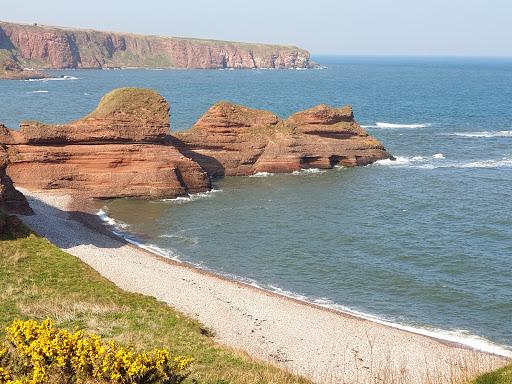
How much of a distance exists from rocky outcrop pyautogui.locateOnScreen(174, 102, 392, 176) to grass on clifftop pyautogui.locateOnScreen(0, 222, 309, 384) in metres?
34.1

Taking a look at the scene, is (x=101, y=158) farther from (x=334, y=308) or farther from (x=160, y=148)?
(x=334, y=308)

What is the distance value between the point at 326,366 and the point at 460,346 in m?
7.99

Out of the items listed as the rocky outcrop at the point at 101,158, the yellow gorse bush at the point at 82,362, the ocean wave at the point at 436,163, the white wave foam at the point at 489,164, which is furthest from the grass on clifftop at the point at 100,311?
the white wave foam at the point at 489,164

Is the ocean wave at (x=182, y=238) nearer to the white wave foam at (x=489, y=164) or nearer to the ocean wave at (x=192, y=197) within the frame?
the ocean wave at (x=192, y=197)

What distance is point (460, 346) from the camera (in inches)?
1254

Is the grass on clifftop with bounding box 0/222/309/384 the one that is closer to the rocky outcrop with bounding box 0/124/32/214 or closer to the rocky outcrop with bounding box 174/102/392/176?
the rocky outcrop with bounding box 0/124/32/214

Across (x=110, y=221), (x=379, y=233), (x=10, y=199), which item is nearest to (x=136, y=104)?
(x=110, y=221)

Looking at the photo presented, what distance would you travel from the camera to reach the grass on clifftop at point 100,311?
23719 millimetres

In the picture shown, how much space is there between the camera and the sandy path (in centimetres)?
2858

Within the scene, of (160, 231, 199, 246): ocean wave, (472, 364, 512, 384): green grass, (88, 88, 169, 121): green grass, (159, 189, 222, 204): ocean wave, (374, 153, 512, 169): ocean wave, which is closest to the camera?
(472, 364, 512, 384): green grass

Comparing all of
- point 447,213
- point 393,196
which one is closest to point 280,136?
point 393,196

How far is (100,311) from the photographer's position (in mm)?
30062

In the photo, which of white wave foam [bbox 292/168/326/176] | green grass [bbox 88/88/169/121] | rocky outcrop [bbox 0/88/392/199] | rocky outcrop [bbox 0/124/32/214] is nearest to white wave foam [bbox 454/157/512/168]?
rocky outcrop [bbox 0/88/392/199]

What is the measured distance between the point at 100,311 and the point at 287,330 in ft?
33.6
